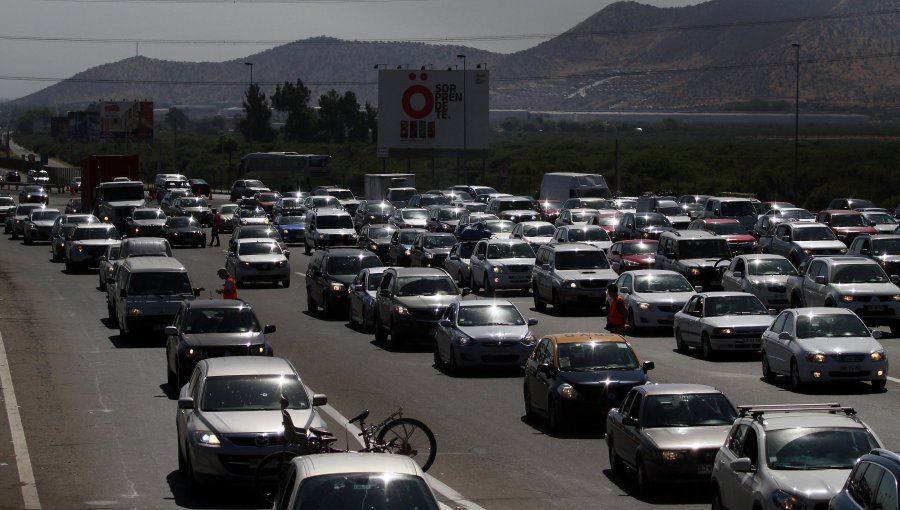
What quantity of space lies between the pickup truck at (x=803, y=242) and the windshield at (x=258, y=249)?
16228mm

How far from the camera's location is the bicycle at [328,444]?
14.4 m

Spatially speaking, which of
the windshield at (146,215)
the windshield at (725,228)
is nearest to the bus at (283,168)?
the windshield at (146,215)

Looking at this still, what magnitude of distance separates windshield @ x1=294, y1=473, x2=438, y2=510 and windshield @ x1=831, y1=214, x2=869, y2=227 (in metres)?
45.1

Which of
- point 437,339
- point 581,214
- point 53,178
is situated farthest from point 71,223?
point 53,178

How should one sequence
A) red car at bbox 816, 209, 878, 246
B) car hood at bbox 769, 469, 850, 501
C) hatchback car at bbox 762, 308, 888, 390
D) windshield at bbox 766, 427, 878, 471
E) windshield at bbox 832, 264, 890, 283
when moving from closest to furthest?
car hood at bbox 769, 469, 850, 501
windshield at bbox 766, 427, 878, 471
hatchback car at bbox 762, 308, 888, 390
windshield at bbox 832, 264, 890, 283
red car at bbox 816, 209, 878, 246

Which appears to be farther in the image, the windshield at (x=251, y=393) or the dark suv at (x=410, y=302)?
the dark suv at (x=410, y=302)

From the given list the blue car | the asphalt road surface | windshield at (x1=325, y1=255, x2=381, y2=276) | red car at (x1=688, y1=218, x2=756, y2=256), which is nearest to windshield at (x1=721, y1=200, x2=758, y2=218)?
red car at (x1=688, y1=218, x2=756, y2=256)

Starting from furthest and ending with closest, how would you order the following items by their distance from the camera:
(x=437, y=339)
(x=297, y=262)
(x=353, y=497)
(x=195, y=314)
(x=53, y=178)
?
(x=53, y=178), (x=297, y=262), (x=437, y=339), (x=195, y=314), (x=353, y=497)

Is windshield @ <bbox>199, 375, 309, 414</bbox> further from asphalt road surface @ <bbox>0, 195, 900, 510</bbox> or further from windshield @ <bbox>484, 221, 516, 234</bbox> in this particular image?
windshield @ <bbox>484, 221, 516, 234</bbox>

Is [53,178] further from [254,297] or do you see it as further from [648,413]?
[648,413]

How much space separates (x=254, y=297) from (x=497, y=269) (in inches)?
290

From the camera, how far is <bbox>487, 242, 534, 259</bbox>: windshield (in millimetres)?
43000

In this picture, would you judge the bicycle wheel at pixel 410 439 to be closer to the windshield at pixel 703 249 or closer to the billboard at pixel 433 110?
the windshield at pixel 703 249

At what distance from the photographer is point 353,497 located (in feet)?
34.0
